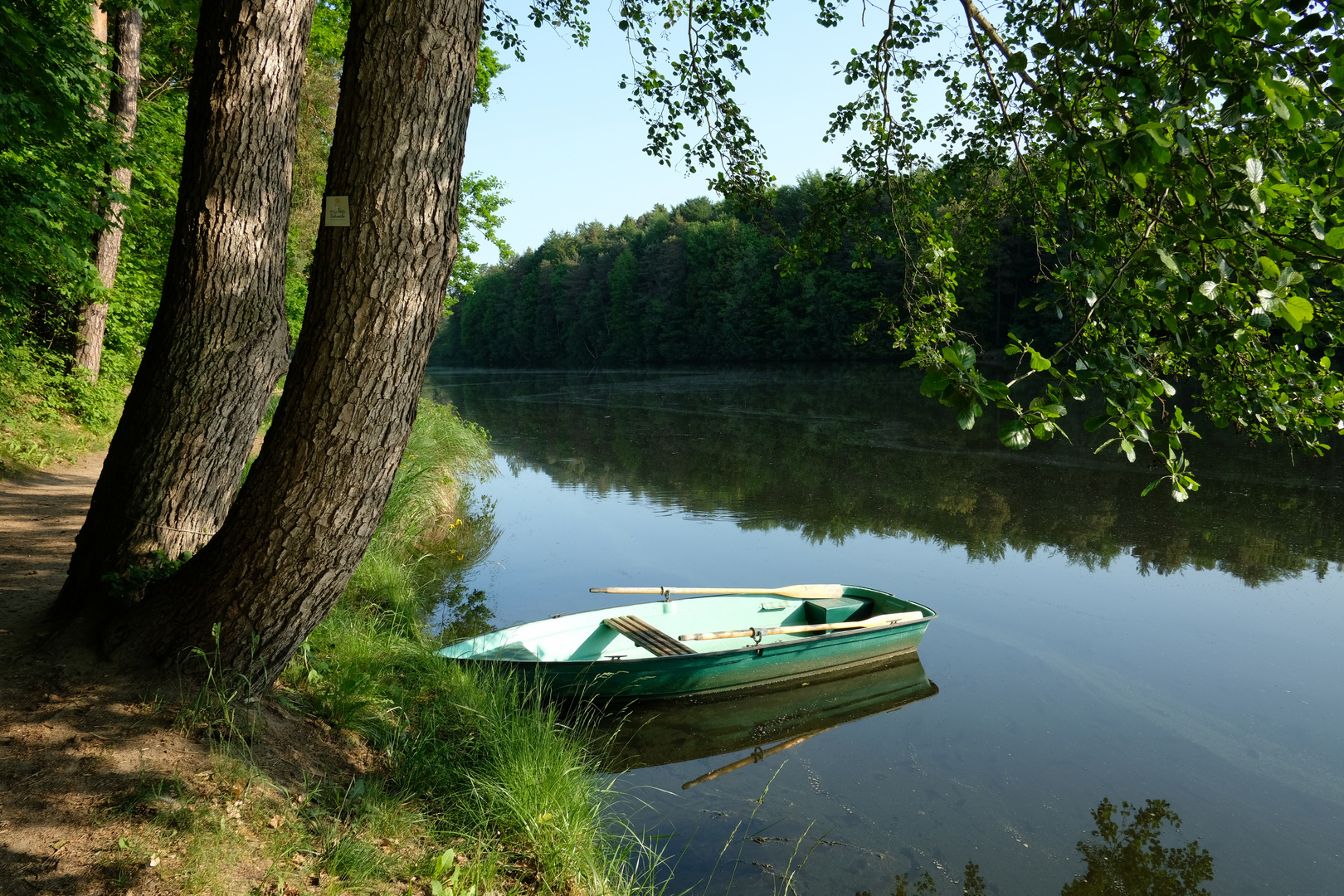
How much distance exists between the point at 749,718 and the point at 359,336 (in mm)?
4405

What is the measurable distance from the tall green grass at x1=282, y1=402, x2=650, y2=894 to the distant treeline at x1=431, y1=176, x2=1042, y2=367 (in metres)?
27.6

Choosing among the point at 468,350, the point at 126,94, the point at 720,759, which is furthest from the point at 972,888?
the point at 468,350

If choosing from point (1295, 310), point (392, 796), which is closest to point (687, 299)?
point (392, 796)

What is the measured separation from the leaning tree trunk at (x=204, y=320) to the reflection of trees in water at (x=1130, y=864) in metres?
3.59

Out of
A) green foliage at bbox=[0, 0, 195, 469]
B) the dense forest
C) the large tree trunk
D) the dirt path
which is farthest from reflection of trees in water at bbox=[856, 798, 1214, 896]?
green foliage at bbox=[0, 0, 195, 469]

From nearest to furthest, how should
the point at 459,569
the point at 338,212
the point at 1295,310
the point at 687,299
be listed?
the point at 1295,310 → the point at 338,212 → the point at 459,569 → the point at 687,299

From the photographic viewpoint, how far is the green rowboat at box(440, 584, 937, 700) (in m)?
5.78

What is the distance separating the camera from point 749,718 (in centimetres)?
610

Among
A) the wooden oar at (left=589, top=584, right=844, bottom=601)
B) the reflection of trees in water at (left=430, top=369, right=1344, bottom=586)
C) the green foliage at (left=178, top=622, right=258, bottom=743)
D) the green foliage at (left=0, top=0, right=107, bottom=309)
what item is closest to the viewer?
the green foliage at (left=178, top=622, right=258, bottom=743)

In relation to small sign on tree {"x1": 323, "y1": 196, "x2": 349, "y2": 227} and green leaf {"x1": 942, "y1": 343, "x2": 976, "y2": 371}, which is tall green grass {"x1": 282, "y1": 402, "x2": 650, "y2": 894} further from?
green leaf {"x1": 942, "y1": 343, "x2": 976, "y2": 371}

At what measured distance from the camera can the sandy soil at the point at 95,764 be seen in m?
2.27

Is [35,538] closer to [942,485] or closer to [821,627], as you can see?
[821,627]

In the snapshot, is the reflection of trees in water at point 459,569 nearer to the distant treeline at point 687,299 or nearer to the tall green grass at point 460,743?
the tall green grass at point 460,743

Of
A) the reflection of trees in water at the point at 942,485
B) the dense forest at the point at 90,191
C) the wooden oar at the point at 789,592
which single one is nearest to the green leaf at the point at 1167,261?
the dense forest at the point at 90,191
